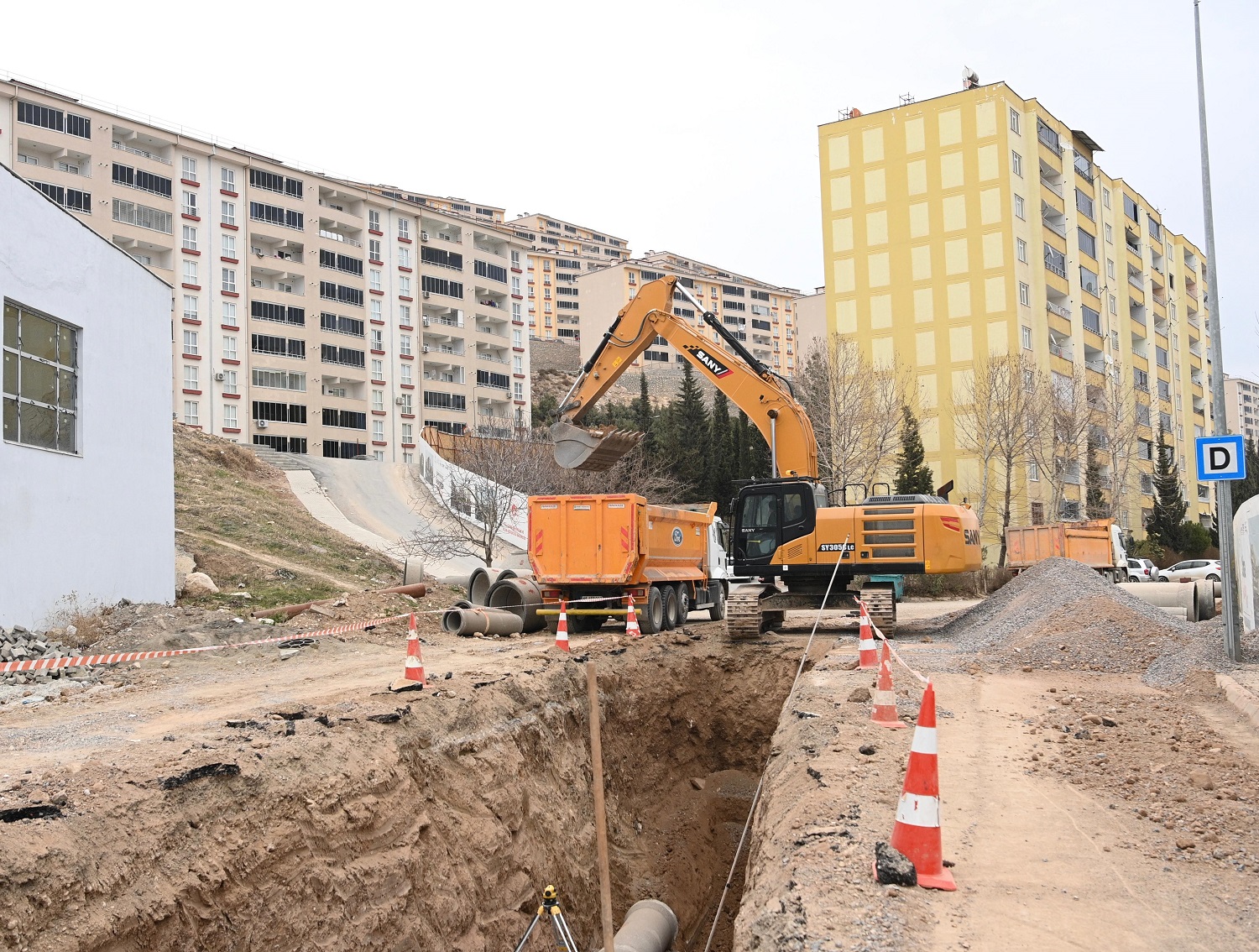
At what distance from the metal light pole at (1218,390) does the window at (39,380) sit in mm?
16455

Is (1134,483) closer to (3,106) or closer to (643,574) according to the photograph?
(643,574)

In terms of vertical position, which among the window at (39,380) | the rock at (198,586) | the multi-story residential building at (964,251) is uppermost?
the multi-story residential building at (964,251)

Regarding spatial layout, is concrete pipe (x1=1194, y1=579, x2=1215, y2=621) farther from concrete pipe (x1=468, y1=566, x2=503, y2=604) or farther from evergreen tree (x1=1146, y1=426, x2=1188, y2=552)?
evergreen tree (x1=1146, y1=426, x2=1188, y2=552)

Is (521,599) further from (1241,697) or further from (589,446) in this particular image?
(1241,697)

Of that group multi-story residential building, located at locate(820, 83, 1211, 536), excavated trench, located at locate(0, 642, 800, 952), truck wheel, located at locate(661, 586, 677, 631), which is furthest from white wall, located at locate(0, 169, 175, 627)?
multi-story residential building, located at locate(820, 83, 1211, 536)

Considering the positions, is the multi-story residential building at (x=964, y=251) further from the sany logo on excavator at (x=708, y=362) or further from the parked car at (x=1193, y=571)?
the sany logo on excavator at (x=708, y=362)

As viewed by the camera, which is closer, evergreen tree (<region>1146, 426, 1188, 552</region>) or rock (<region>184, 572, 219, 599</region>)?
rock (<region>184, 572, 219, 599</region>)

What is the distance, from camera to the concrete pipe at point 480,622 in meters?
18.8

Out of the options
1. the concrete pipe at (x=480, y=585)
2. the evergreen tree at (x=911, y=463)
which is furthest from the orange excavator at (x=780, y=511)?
the evergreen tree at (x=911, y=463)

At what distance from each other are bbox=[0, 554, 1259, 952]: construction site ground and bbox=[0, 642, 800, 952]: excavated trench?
0.02 m

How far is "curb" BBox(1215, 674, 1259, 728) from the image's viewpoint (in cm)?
966

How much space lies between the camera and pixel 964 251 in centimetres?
5284

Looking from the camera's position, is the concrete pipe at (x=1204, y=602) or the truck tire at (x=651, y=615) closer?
the truck tire at (x=651, y=615)

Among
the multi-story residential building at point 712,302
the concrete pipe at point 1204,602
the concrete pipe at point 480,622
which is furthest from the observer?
the multi-story residential building at point 712,302
